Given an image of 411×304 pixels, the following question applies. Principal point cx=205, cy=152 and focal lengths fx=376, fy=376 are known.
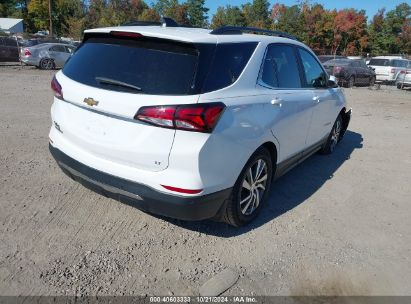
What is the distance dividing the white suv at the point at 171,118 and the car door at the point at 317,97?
Answer: 118cm

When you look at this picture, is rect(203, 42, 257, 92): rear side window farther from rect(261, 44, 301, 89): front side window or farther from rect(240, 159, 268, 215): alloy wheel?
rect(240, 159, 268, 215): alloy wheel

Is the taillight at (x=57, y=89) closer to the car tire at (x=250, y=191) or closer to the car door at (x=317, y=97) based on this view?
the car tire at (x=250, y=191)

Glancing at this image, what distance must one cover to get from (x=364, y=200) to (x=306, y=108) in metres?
1.35

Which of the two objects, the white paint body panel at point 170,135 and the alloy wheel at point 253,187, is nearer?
the white paint body panel at point 170,135

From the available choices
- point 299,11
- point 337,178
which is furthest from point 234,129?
point 299,11

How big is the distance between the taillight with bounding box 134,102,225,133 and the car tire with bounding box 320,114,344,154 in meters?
3.80

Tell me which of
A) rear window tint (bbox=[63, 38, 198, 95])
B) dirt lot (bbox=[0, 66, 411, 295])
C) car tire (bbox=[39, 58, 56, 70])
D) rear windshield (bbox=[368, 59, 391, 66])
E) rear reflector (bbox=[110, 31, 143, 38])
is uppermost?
rear reflector (bbox=[110, 31, 143, 38])

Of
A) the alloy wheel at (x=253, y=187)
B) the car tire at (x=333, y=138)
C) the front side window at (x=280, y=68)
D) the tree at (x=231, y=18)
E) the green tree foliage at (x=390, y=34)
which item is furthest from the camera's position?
the tree at (x=231, y=18)

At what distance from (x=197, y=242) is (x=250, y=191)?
718 mm

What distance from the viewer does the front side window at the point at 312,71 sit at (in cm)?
477

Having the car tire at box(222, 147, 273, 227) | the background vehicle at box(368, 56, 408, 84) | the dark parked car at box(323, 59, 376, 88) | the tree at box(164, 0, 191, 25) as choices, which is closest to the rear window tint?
the car tire at box(222, 147, 273, 227)

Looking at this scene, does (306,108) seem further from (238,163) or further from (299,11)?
(299,11)

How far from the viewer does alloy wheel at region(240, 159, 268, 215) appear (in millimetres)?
3596

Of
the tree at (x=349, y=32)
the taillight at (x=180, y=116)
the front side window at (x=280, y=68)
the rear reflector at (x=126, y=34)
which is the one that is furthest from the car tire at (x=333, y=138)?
the tree at (x=349, y=32)
